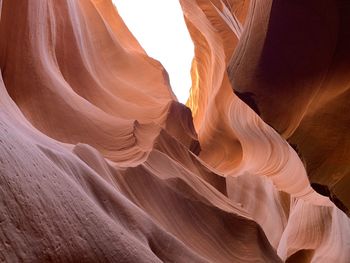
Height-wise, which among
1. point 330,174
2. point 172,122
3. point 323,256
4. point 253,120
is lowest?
point 323,256

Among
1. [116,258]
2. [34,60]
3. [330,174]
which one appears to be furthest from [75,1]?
[116,258]

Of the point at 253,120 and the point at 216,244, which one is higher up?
the point at 216,244

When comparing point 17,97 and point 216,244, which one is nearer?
point 216,244

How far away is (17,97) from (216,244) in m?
1.59

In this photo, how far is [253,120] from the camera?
6836 millimetres

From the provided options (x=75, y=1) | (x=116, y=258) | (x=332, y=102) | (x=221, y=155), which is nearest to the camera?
(x=116, y=258)

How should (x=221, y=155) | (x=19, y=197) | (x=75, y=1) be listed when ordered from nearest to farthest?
(x=19, y=197)
(x=75, y=1)
(x=221, y=155)

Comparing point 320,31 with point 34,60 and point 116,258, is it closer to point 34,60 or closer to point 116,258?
point 116,258

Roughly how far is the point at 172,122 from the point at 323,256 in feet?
5.50

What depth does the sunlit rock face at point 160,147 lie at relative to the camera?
1.98m

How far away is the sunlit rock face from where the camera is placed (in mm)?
1984

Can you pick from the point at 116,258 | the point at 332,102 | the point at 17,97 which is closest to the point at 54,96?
the point at 17,97

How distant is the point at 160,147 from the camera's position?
4145 millimetres

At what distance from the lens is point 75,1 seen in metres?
5.88
